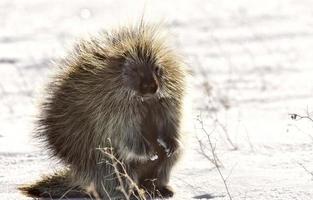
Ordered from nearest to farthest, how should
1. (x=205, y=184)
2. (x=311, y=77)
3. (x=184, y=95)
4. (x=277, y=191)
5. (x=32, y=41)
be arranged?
(x=277, y=191)
(x=205, y=184)
(x=184, y=95)
(x=311, y=77)
(x=32, y=41)

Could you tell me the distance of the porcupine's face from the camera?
4.78 m

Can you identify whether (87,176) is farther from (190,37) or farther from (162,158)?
(190,37)

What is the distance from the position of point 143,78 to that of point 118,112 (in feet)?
0.89

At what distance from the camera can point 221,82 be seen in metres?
9.81

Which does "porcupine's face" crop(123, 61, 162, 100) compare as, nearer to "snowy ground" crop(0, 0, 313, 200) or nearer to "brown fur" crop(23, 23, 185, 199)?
"brown fur" crop(23, 23, 185, 199)

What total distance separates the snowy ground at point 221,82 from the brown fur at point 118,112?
23 cm

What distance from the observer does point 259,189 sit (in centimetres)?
457

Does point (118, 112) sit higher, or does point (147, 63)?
point (147, 63)

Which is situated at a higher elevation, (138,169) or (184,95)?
(184,95)

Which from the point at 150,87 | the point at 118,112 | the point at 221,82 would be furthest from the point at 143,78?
the point at 221,82

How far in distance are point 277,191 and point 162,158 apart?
897 millimetres

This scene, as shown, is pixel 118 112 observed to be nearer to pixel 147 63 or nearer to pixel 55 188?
pixel 147 63

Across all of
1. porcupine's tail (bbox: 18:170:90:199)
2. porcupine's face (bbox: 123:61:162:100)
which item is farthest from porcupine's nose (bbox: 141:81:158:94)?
porcupine's tail (bbox: 18:170:90:199)

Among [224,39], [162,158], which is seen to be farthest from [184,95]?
[224,39]
